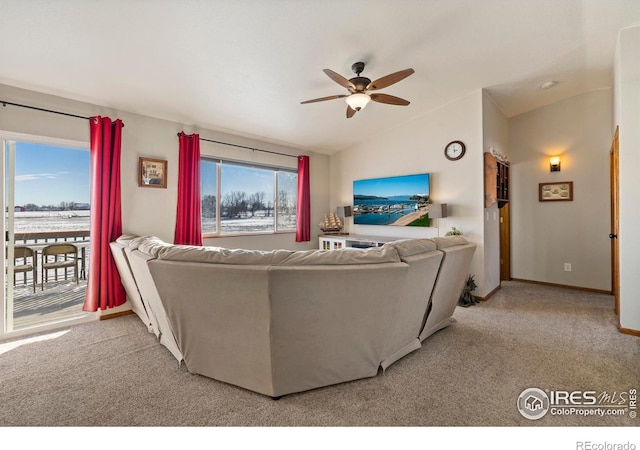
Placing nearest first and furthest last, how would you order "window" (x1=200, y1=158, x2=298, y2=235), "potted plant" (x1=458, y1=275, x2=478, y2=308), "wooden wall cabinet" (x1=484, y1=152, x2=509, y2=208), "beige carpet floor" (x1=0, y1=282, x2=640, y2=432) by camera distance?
"beige carpet floor" (x1=0, y1=282, x2=640, y2=432) < "potted plant" (x1=458, y1=275, x2=478, y2=308) < "wooden wall cabinet" (x1=484, y1=152, x2=509, y2=208) < "window" (x1=200, y1=158, x2=298, y2=235)

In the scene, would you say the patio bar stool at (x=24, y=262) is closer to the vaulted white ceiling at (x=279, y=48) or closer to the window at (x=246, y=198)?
the vaulted white ceiling at (x=279, y=48)

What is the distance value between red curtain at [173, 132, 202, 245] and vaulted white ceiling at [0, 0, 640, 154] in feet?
1.18

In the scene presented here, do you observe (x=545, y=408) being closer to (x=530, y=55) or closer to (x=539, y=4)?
(x=539, y=4)

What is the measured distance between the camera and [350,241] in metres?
5.00

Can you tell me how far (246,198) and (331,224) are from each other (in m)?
1.66

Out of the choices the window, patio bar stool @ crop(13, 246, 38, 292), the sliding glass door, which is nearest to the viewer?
the sliding glass door

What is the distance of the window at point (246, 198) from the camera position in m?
4.43

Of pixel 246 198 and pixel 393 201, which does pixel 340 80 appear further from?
pixel 246 198

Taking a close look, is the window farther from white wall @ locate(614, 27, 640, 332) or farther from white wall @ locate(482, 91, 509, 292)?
white wall @ locate(614, 27, 640, 332)

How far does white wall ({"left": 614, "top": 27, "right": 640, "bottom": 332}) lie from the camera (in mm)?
2744

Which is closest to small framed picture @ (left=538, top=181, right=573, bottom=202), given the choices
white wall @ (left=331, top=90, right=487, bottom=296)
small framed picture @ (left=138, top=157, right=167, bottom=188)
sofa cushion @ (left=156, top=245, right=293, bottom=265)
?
white wall @ (left=331, top=90, right=487, bottom=296)

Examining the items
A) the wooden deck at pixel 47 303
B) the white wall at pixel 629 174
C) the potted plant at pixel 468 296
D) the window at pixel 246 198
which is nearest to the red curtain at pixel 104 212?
the wooden deck at pixel 47 303

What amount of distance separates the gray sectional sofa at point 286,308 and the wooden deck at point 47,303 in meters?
2.00
